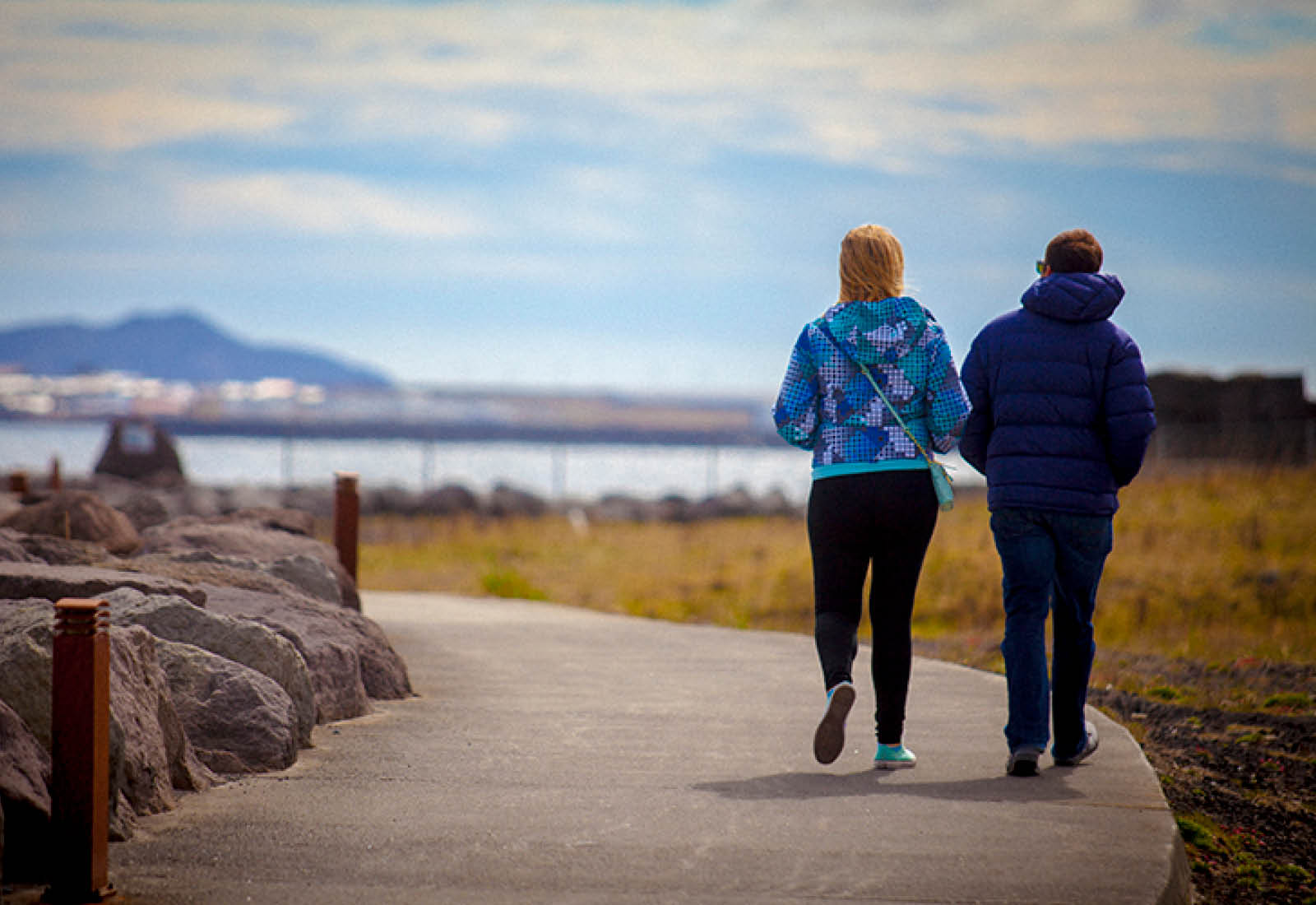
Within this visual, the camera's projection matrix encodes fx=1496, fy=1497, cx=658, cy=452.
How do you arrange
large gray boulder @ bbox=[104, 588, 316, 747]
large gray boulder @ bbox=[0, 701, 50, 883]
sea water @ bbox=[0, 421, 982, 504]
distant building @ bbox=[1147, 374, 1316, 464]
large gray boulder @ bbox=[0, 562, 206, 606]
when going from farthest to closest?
sea water @ bbox=[0, 421, 982, 504] → distant building @ bbox=[1147, 374, 1316, 464] → large gray boulder @ bbox=[0, 562, 206, 606] → large gray boulder @ bbox=[104, 588, 316, 747] → large gray boulder @ bbox=[0, 701, 50, 883]

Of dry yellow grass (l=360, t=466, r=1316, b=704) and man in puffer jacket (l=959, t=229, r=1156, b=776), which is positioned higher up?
man in puffer jacket (l=959, t=229, r=1156, b=776)

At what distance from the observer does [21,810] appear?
404cm

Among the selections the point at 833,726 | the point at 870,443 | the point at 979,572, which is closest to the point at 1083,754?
the point at 833,726

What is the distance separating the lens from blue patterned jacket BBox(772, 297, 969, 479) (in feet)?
17.8

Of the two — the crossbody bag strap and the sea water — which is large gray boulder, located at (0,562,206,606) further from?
the sea water

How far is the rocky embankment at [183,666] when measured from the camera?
176 inches

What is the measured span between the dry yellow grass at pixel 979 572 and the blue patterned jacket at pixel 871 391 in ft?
14.3

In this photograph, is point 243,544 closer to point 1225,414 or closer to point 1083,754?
point 1083,754

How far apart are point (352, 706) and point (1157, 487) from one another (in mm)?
16765

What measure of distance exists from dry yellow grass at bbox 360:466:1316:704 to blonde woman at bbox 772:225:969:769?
13.8 feet

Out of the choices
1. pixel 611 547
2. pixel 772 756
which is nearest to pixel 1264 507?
pixel 611 547

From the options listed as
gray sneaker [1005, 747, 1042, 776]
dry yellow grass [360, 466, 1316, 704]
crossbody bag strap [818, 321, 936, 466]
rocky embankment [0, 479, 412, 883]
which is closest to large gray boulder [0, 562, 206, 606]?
rocky embankment [0, 479, 412, 883]

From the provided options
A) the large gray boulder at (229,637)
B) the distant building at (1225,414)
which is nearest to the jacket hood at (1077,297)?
the large gray boulder at (229,637)

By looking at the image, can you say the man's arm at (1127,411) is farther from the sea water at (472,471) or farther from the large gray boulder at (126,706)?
the sea water at (472,471)
